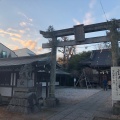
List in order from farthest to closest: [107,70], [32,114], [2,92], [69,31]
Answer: [107,70] < [2,92] < [69,31] < [32,114]

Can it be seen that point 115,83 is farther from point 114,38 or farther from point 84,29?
point 84,29

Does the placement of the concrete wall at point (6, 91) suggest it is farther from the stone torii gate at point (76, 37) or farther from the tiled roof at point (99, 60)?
the tiled roof at point (99, 60)

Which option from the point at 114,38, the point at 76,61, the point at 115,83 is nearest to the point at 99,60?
the point at 76,61

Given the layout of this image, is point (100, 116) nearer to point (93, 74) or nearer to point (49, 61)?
point (49, 61)

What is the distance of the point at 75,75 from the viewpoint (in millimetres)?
32906

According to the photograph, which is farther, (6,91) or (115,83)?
(6,91)

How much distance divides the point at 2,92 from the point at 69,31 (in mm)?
7506

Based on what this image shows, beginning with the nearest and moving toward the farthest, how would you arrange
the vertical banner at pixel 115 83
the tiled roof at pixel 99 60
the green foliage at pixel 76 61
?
1. the vertical banner at pixel 115 83
2. the tiled roof at pixel 99 60
3. the green foliage at pixel 76 61

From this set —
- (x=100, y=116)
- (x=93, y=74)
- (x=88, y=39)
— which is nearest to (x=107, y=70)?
(x=93, y=74)

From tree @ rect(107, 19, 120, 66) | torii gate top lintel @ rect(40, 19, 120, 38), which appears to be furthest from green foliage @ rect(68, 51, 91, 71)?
tree @ rect(107, 19, 120, 66)

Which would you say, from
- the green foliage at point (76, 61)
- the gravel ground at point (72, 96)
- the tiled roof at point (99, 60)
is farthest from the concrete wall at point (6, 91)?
the green foliage at point (76, 61)

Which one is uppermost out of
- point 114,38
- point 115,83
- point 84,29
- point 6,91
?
point 84,29

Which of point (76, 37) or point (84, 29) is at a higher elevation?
point (84, 29)

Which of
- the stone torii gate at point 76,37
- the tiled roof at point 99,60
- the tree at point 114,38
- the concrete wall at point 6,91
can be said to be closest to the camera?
the tree at point 114,38
